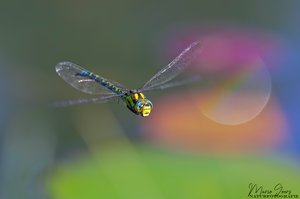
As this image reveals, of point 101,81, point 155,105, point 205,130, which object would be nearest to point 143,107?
point 101,81

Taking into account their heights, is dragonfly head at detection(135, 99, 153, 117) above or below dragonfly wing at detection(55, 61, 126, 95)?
below

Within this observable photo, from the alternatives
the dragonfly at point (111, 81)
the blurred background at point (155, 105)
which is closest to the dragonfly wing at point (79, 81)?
the dragonfly at point (111, 81)

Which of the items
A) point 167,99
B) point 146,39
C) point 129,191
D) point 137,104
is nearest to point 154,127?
point 167,99

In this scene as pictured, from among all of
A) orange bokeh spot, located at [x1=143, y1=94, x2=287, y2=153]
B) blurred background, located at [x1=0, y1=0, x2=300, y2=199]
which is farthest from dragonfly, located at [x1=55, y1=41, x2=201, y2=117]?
orange bokeh spot, located at [x1=143, y1=94, x2=287, y2=153]

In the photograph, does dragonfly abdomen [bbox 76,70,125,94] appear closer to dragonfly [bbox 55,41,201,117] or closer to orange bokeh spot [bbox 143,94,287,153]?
dragonfly [bbox 55,41,201,117]

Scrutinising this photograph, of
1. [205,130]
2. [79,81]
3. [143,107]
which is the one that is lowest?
[143,107]

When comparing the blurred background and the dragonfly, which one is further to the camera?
the blurred background

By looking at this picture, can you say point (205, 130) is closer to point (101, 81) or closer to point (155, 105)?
point (155, 105)

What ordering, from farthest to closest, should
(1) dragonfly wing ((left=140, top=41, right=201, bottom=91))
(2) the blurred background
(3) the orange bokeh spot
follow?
(3) the orange bokeh spot < (2) the blurred background < (1) dragonfly wing ((left=140, top=41, right=201, bottom=91))
